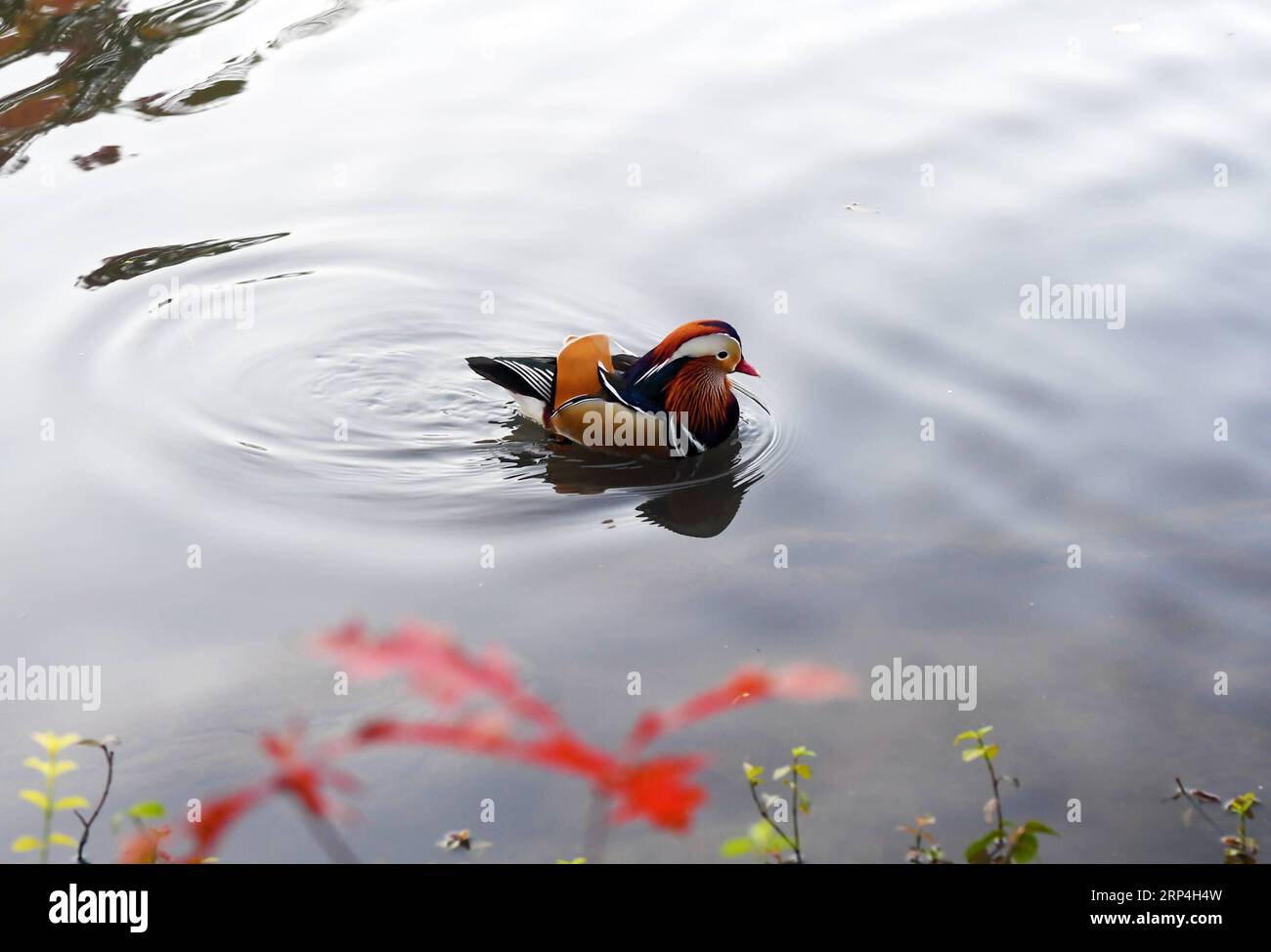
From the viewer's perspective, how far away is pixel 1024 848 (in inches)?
139

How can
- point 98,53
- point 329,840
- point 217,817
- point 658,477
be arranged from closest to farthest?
point 217,817
point 329,840
point 658,477
point 98,53

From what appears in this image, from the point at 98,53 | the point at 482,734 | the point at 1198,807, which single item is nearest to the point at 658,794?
the point at 482,734

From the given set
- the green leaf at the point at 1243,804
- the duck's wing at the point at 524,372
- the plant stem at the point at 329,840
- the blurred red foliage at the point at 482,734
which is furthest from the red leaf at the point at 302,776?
the duck's wing at the point at 524,372

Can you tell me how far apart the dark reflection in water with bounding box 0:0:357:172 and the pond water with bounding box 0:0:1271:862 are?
49 mm

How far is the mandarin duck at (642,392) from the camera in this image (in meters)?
7.68

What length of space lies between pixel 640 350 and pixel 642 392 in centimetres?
75

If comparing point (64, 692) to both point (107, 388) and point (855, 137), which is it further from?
point (855, 137)

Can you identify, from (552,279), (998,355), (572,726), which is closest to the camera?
(572,726)

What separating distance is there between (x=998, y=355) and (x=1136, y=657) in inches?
105

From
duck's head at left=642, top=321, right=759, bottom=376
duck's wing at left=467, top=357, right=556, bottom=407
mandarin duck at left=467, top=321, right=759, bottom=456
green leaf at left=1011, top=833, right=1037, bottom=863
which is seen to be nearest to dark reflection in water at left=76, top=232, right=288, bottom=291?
duck's wing at left=467, top=357, right=556, bottom=407

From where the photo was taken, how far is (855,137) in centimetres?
1017

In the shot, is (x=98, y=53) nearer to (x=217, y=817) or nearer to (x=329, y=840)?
(x=329, y=840)

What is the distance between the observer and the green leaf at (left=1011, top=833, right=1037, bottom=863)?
3520 millimetres
